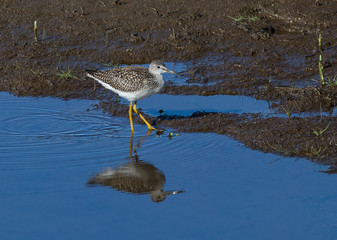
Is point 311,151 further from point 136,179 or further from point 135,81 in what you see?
point 135,81

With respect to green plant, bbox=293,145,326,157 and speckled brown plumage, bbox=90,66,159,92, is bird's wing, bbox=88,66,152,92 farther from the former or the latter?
green plant, bbox=293,145,326,157

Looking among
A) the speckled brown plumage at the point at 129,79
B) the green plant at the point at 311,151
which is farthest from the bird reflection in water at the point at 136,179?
the green plant at the point at 311,151

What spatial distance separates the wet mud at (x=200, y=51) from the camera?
990 centimetres

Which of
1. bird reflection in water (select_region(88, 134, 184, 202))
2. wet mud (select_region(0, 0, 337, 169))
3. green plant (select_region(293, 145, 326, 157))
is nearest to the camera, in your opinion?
bird reflection in water (select_region(88, 134, 184, 202))

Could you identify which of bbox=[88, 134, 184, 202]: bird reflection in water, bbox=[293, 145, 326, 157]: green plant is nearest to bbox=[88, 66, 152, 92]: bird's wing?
bbox=[88, 134, 184, 202]: bird reflection in water

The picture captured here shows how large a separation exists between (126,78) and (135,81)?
0.22m

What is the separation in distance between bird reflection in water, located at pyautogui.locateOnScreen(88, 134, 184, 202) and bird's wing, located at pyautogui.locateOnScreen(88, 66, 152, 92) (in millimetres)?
1880

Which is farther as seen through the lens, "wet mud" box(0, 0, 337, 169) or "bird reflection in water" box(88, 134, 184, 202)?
"wet mud" box(0, 0, 337, 169)

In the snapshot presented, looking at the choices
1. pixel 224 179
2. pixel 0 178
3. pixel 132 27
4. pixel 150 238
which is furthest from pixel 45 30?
pixel 150 238

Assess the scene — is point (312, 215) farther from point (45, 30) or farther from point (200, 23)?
point (45, 30)

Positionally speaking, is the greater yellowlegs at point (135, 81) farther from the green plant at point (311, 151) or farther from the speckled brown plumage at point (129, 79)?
the green plant at point (311, 151)

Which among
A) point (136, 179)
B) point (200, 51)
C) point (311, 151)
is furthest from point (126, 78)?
point (311, 151)

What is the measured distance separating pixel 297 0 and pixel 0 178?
830 centimetres

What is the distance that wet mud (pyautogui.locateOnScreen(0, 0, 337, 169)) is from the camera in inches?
390
